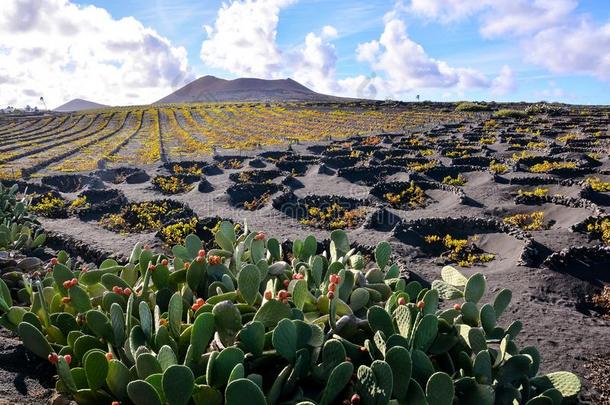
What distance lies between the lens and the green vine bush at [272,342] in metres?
2.54

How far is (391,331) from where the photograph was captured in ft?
9.75

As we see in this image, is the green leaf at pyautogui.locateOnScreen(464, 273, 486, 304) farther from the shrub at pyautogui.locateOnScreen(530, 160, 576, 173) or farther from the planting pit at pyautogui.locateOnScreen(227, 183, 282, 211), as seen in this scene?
the shrub at pyautogui.locateOnScreen(530, 160, 576, 173)

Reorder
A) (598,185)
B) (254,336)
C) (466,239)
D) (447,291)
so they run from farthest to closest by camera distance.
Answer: (598,185), (466,239), (447,291), (254,336)

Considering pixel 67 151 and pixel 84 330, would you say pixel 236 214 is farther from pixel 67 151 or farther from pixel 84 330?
pixel 67 151

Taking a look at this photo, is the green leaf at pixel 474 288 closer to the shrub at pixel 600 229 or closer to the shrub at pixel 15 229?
the shrub at pixel 15 229

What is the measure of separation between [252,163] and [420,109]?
113ft

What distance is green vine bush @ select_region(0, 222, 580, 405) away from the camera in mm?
2537

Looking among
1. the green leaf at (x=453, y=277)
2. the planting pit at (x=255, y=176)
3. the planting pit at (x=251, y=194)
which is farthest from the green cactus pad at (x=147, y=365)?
the planting pit at (x=255, y=176)

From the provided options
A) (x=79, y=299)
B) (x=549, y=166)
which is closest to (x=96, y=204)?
(x=79, y=299)

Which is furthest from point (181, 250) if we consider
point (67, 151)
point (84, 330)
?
point (67, 151)

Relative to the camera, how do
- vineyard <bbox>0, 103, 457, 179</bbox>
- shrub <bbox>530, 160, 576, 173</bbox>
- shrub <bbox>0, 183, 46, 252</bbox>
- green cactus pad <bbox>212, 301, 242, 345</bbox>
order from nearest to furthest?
green cactus pad <bbox>212, 301, 242, 345</bbox> < shrub <bbox>0, 183, 46, 252</bbox> < shrub <bbox>530, 160, 576, 173</bbox> < vineyard <bbox>0, 103, 457, 179</bbox>

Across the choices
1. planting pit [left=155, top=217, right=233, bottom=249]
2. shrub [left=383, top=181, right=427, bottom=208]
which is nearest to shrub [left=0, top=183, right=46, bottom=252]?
planting pit [left=155, top=217, right=233, bottom=249]

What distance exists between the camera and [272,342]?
8.74 ft

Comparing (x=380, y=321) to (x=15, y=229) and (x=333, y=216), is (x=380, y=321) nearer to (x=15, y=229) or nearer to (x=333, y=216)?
(x=15, y=229)
